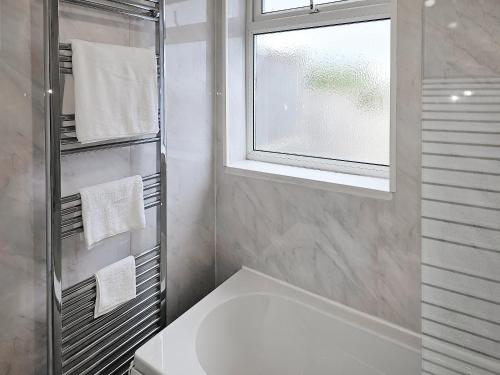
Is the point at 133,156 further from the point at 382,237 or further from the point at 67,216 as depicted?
the point at 382,237

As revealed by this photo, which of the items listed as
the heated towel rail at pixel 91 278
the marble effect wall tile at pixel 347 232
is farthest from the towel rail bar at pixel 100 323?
the marble effect wall tile at pixel 347 232

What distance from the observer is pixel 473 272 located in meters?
0.80

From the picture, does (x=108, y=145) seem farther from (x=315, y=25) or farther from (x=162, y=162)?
(x=315, y=25)

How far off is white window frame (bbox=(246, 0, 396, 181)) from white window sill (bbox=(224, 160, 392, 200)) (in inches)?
1.7

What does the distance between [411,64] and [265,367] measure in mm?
1375

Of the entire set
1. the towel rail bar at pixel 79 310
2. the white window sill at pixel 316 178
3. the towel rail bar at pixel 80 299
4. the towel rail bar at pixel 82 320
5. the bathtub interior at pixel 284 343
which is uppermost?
the white window sill at pixel 316 178

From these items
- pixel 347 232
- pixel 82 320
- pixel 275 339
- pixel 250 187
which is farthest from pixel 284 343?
pixel 82 320

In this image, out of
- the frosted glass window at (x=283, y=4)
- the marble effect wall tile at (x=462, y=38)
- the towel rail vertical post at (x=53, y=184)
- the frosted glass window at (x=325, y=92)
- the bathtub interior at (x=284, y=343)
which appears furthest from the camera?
the frosted glass window at (x=283, y=4)

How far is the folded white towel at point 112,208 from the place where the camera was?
1303mm

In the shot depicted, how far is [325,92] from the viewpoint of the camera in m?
1.84

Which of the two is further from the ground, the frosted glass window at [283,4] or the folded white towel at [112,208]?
the frosted glass window at [283,4]

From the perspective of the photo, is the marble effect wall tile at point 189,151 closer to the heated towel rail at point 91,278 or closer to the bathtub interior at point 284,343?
the heated towel rail at point 91,278

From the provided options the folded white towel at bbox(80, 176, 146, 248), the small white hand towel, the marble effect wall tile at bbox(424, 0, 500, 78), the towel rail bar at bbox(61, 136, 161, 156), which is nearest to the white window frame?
the marble effect wall tile at bbox(424, 0, 500, 78)

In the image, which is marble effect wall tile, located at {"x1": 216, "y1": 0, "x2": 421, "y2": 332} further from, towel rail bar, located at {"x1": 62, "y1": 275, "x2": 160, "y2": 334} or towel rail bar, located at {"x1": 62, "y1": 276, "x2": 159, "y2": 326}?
towel rail bar, located at {"x1": 62, "y1": 276, "x2": 159, "y2": 326}
